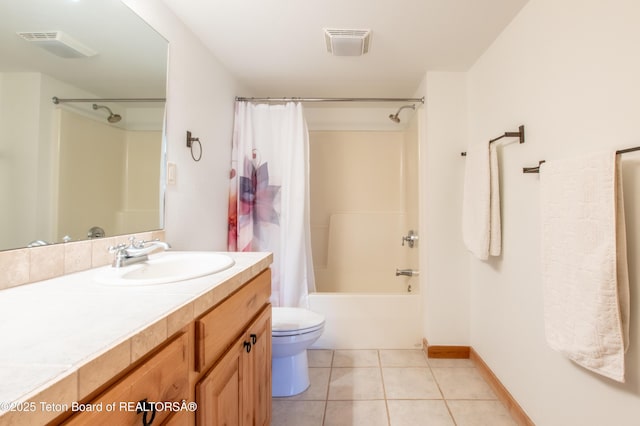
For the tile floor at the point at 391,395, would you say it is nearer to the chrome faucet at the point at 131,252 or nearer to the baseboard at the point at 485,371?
the baseboard at the point at 485,371

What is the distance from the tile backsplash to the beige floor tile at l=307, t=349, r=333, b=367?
4.88 feet

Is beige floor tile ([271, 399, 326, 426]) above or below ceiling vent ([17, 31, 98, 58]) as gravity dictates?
below

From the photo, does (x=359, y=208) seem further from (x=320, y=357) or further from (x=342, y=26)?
(x=342, y=26)

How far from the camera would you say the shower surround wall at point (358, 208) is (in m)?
3.00

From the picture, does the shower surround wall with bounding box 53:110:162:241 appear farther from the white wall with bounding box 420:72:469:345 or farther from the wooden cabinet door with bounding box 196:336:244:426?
the white wall with bounding box 420:72:469:345

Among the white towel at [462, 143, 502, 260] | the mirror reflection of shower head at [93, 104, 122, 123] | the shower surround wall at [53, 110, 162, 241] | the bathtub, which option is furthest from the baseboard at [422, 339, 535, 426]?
the mirror reflection of shower head at [93, 104, 122, 123]

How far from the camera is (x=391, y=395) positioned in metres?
1.64

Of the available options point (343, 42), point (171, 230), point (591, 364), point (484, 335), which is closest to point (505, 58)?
point (343, 42)

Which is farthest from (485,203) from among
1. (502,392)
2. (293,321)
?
(293,321)

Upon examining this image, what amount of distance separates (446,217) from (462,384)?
42.5 inches

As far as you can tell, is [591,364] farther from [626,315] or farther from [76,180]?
[76,180]

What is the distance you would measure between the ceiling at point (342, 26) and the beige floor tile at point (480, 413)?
82.4 inches

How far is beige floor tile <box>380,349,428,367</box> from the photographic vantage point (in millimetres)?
1969

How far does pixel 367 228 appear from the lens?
9.96 feet
